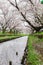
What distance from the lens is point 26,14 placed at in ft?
73.3

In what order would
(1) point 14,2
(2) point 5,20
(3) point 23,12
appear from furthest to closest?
(2) point 5,20
(3) point 23,12
(1) point 14,2

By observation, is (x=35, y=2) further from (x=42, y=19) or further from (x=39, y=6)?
(x=42, y=19)

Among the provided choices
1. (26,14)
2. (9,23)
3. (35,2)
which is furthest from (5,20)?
(35,2)

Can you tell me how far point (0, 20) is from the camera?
167 feet

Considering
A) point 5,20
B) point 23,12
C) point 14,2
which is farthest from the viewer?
point 5,20

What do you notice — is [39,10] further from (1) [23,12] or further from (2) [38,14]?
(1) [23,12]

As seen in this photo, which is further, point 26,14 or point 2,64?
point 26,14

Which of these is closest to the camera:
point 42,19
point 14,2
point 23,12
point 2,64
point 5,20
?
point 2,64

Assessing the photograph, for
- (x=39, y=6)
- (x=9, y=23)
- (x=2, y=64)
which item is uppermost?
(x=39, y=6)

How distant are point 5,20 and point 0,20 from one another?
2026 mm

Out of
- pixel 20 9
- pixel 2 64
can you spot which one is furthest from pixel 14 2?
pixel 2 64

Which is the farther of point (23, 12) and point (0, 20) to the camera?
point (0, 20)

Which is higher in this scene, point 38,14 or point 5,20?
point 38,14

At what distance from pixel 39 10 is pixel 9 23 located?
32.3 metres
